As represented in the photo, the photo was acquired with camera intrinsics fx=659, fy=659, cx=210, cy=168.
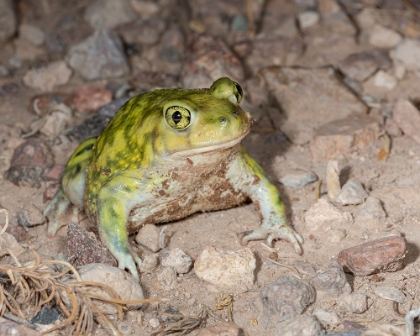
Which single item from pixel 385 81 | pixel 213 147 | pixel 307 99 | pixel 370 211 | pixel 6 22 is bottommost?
pixel 385 81

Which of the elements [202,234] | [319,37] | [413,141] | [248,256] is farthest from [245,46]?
→ [248,256]

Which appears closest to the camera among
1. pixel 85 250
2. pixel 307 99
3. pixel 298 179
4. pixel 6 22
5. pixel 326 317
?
pixel 326 317

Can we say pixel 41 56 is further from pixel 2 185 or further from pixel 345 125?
pixel 345 125

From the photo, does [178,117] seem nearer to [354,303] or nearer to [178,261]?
[178,261]

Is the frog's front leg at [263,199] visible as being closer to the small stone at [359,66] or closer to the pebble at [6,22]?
the small stone at [359,66]

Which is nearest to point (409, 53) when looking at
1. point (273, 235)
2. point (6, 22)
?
point (273, 235)
